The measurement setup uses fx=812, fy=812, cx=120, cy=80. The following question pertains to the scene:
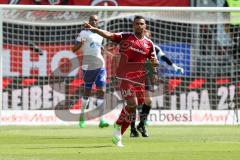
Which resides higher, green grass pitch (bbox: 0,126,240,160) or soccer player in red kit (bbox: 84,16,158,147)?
soccer player in red kit (bbox: 84,16,158,147)

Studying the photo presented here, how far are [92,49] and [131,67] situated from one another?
5.34m

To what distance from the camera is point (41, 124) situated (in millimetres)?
20469

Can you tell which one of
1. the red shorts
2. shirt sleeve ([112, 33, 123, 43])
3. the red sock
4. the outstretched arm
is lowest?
the red sock

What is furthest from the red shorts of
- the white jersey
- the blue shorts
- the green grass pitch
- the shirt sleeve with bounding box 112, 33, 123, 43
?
the white jersey

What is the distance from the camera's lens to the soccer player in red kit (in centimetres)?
1370

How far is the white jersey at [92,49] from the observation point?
1931cm

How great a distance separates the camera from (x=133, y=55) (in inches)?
564

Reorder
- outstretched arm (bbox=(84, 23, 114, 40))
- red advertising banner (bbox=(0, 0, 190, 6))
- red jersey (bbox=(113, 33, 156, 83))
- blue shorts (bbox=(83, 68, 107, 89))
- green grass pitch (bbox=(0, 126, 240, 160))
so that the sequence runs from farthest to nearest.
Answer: red advertising banner (bbox=(0, 0, 190, 6)) → blue shorts (bbox=(83, 68, 107, 89)) → red jersey (bbox=(113, 33, 156, 83)) → outstretched arm (bbox=(84, 23, 114, 40)) → green grass pitch (bbox=(0, 126, 240, 160))

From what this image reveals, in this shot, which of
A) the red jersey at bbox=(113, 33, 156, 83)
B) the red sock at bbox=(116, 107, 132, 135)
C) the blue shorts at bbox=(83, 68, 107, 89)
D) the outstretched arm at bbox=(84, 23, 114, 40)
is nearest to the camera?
the outstretched arm at bbox=(84, 23, 114, 40)

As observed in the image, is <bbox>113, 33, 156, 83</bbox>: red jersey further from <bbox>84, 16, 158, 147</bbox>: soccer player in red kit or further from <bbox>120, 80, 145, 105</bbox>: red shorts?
<bbox>120, 80, 145, 105</bbox>: red shorts

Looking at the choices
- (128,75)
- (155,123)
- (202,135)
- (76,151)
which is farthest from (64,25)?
(76,151)

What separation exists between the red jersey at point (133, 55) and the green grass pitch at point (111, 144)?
1237mm

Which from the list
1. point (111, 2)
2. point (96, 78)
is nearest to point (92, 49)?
point (96, 78)

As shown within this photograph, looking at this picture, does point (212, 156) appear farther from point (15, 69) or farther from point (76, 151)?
point (15, 69)
